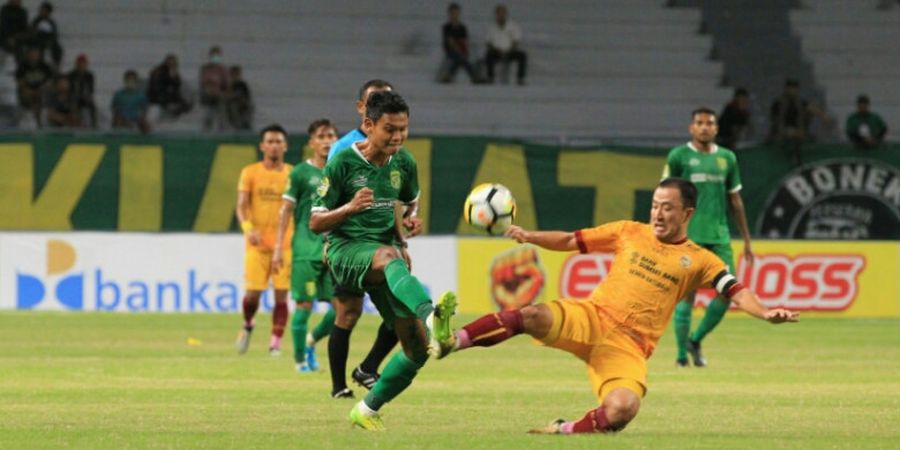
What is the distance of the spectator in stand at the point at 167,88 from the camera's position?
96.4 ft

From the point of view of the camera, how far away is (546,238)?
1015 cm

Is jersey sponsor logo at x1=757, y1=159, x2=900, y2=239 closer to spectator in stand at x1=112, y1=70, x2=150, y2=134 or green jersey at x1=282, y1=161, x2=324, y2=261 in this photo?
spectator in stand at x1=112, y1=70, x2=150, y2=134

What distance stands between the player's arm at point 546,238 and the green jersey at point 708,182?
7.28 meters

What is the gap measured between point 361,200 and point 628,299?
1.55 m

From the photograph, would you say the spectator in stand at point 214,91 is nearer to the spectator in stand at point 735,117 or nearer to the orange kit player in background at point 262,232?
the spectator in stand at point 735,117

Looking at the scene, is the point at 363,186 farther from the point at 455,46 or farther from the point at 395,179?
the point at 455,46

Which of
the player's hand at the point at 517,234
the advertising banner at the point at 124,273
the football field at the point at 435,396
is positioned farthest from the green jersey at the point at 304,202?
the advertising banner at the point at 124,273

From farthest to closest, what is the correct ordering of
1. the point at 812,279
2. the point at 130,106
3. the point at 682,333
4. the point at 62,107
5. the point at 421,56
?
the point at 421,56 → the point at 130,106 → the point at 62,107 → the point at 812,279 → the point at 682,333

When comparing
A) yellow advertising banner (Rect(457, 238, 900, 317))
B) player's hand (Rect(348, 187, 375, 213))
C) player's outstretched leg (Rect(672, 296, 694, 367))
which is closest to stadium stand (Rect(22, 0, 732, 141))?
yellow advertising banner (Rect(457, 238, 900, 317))

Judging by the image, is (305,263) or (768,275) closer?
(305,263)

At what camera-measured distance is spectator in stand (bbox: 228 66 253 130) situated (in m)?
29.5

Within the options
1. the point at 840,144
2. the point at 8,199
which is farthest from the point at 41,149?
the point at 840,144

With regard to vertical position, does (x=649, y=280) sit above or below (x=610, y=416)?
above

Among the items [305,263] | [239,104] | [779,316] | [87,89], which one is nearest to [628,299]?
[779,316]
